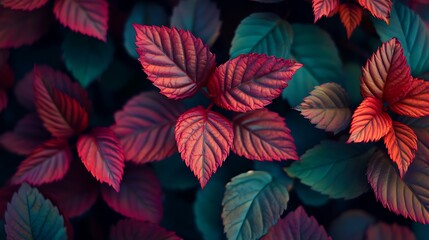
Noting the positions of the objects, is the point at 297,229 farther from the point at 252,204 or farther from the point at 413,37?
the point at 413,37

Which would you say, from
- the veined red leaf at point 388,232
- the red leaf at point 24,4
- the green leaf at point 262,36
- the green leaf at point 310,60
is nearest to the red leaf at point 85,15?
the red leaf at point 24,4

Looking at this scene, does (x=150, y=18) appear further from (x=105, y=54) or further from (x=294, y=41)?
(x=294, y=41)

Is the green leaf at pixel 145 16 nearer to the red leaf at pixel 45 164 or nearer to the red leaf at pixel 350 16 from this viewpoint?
the red leaf at pixel 45 164

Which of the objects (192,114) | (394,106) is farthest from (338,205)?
(192,114)

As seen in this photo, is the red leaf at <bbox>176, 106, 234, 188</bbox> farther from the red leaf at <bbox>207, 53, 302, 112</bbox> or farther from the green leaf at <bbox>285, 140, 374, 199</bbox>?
the green leaf at <bbox>285, 140, 374, 199</bbox>

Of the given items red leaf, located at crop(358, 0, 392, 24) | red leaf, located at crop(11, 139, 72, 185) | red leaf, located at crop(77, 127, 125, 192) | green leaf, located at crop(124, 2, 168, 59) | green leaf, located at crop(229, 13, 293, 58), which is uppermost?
red leaf, located at crop(358, 0, 392, 24)

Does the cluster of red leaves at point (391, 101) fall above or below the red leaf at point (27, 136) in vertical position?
above

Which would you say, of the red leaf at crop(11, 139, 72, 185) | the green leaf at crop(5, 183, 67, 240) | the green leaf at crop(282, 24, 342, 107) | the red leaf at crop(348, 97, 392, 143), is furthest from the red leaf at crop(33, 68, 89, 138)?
the red leaf at crop(348, 97, 392, 143)
